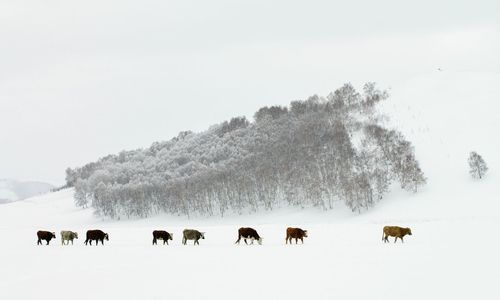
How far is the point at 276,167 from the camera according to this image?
11775 cm

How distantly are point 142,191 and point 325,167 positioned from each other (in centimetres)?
5298

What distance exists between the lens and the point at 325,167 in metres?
108

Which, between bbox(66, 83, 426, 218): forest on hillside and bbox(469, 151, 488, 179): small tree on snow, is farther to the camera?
bbox(66, 83, 426, 218): forest on hillside

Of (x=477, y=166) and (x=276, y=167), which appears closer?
(x=477, y=166)

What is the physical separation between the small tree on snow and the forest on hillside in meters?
8.37

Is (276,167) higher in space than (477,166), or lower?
higher

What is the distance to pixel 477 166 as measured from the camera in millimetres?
85062

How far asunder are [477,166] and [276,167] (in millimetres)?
45763

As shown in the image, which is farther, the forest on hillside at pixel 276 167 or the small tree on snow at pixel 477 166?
the forest on hillside at pixel 276 167

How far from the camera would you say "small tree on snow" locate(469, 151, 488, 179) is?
84875 mm

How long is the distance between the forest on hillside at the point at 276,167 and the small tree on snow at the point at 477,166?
27.5 feet

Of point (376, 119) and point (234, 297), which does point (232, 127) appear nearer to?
point (376, 119)

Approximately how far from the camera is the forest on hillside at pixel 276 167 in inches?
3900

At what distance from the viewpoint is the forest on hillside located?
99050 mm
